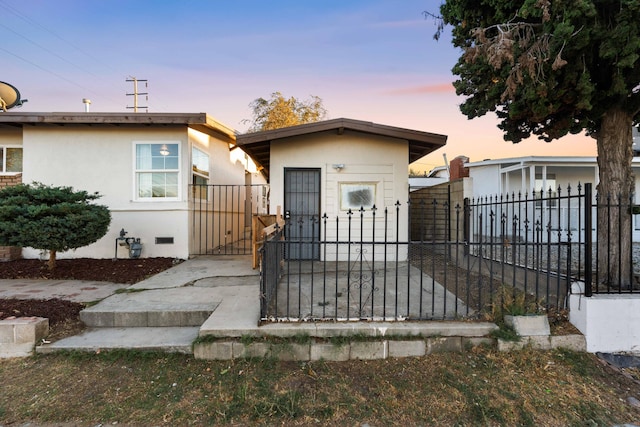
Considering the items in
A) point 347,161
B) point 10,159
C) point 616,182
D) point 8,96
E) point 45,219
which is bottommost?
point 45,219

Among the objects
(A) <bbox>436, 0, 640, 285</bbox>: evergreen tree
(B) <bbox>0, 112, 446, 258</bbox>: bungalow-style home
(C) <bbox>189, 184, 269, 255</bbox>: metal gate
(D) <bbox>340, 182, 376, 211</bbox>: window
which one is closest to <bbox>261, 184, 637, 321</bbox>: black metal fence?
(A) <bbox>436, 0, 640, 285</bbox>: evergreen tree

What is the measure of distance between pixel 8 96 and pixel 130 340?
9.00m

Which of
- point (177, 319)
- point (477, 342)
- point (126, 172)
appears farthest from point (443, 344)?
point (126, 172)

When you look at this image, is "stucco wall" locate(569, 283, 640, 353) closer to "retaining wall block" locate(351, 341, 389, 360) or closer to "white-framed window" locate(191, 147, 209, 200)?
"retaining wall block" locate(351, 341, 389, 360)

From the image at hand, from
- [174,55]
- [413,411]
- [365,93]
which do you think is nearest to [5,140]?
[174,55]

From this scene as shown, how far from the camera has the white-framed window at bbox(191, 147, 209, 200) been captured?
7.65 meters

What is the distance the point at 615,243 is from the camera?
3.80 metres

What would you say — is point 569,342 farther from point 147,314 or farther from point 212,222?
point 212,222

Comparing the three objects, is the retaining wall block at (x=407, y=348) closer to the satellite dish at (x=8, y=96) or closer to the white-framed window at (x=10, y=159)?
the white-framed window at (x=10, y=159)

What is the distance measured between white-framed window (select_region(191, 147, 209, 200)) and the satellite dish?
17.0 ft

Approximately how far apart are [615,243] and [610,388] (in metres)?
2.12

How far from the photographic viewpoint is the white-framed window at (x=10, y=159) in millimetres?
7688

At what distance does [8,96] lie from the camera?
782cm

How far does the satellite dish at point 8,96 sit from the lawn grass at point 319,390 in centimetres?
836
